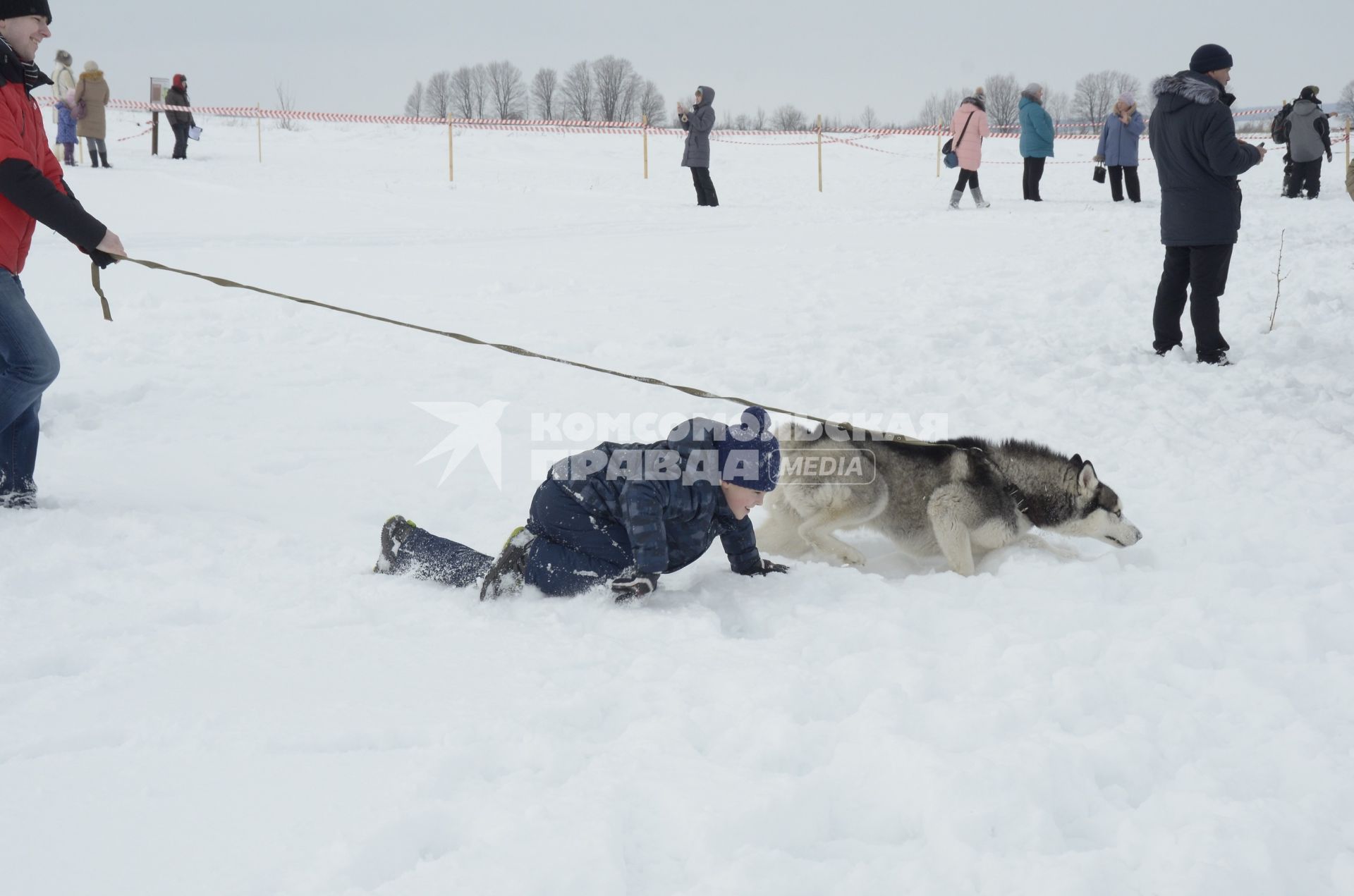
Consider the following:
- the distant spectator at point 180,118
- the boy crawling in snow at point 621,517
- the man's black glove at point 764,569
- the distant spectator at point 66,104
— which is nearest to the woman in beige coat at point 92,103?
the distant spectator at point 66,104

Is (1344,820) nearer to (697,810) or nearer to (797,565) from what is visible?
(697,810)

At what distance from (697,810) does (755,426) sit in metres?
1.50

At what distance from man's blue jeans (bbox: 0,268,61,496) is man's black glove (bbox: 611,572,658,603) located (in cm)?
216

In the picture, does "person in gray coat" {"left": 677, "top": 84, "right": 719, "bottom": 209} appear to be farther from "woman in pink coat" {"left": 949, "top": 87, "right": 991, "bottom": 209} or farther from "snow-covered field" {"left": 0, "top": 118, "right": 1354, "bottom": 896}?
"snow-covered field" {"left": 0, "top": 118, "right": 1354, "bottom": 896}

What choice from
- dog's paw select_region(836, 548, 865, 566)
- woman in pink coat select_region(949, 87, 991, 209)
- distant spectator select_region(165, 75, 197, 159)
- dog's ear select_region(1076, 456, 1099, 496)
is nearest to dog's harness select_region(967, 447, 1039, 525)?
dog's ear select_region(1076, 456, 1099, 496)

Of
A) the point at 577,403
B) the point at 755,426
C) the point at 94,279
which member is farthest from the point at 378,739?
the point at 577,403

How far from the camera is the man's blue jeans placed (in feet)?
11.1

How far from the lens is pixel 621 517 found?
10.8ft

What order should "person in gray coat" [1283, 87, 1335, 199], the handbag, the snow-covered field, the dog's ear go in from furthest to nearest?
1. the handbag
2. "person in gray coat" [1283, 87, 1335, 199]
3. the dog's ear
4. the snow-covered field

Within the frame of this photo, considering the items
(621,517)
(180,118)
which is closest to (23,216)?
(621,517)

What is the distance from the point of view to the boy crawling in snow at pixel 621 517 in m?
3.21

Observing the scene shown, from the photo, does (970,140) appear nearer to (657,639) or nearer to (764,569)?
(764,569)

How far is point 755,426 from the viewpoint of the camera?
3254 millimetres

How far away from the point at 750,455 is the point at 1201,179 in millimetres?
4117
